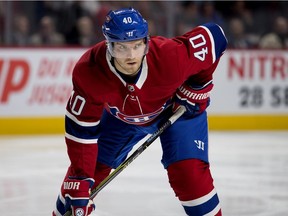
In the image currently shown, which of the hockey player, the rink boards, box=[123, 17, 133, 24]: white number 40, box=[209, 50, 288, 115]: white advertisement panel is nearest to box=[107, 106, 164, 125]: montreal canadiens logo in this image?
the hockey player

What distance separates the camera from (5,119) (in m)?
7.53

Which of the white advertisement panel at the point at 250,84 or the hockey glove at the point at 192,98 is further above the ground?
the hockey glove at the point at 192,98

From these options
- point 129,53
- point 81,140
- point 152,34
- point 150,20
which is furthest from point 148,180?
point 150,20

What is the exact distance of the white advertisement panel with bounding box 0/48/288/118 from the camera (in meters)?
7.61

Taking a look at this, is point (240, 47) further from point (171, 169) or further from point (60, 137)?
point (171, 169)

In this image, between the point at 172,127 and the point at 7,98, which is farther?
the point at 7,98

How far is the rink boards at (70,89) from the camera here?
760cm

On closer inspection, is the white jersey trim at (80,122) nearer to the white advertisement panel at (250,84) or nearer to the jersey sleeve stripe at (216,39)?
the jersey sleeve stripe at (216,39)

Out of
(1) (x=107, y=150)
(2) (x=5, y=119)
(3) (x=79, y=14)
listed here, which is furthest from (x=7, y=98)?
(1) (x=107, y=150)

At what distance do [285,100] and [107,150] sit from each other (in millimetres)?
5178

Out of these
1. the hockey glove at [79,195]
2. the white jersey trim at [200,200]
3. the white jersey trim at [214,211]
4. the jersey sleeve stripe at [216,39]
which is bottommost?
the white jersey trim at [214,211]

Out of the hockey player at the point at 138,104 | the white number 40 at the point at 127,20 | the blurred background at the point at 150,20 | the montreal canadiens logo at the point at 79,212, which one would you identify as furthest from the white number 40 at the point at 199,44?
the blurred background at the point at 150,20

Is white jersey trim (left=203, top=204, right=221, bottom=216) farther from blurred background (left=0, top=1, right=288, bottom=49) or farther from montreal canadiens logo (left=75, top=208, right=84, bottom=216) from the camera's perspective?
blurred background (left=0, top=1, right=288, bottom=49)

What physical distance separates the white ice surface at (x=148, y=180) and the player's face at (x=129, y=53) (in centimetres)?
134
